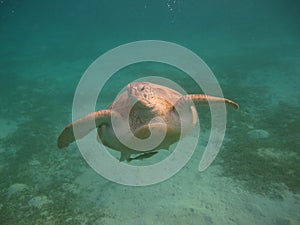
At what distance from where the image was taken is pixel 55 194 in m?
4.11

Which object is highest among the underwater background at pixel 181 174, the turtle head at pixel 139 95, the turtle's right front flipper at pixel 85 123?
the turtle head at pixel 139 95

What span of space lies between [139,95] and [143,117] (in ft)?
0.79

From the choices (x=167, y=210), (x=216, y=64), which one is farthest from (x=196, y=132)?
(x=216, y=64)

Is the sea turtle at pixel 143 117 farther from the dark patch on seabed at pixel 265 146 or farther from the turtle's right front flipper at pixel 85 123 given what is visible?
the dark patch on seabed at pixel 265 146

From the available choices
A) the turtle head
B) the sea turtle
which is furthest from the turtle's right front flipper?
the turtle head

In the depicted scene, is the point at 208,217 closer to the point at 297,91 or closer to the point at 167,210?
the point at 167,210

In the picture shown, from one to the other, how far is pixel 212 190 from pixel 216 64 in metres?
8.88

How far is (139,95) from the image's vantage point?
94.0 inches

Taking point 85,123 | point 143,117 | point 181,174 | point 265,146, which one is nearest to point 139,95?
point 143,117

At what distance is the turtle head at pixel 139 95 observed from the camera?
2.38 metres

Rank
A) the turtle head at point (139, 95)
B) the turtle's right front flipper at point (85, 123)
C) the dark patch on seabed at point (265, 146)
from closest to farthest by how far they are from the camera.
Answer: the turtle head at point (139, 95)
the turtle's right front flipper at point (85, 123)
the dark patch on seabed at point (265, 146)

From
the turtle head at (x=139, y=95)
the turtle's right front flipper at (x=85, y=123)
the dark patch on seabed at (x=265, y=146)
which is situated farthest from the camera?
the dark patch on seabed at (x=265, y=146)

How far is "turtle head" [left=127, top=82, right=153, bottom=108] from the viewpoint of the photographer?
7.79ft

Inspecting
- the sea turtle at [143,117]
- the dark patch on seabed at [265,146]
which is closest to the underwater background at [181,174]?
the dark patch on seabed at [265,146]
